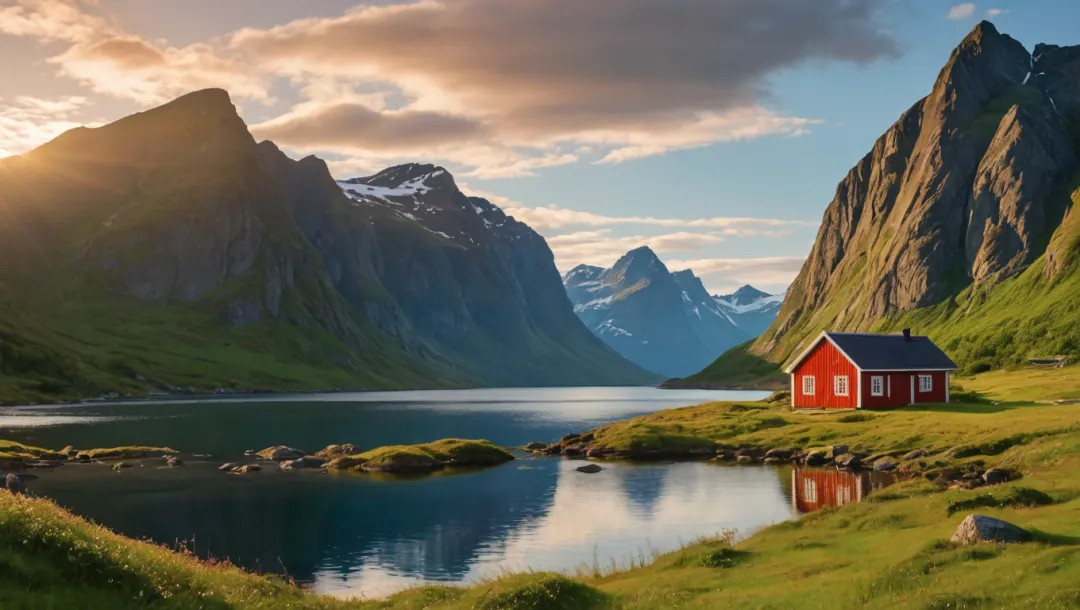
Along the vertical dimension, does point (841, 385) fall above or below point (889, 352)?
below

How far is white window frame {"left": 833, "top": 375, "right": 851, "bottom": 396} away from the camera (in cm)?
11300

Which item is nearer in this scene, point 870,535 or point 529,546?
point 870,535

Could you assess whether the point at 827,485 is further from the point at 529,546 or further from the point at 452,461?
the point at 452,461

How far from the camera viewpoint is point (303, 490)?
266ft

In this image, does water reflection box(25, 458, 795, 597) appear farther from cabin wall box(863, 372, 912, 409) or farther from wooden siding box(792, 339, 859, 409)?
wooden siding box(792, 339, 859, 409)

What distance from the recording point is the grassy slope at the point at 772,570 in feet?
80.0

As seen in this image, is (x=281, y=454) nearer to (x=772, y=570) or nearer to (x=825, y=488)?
(x=825, y=488)

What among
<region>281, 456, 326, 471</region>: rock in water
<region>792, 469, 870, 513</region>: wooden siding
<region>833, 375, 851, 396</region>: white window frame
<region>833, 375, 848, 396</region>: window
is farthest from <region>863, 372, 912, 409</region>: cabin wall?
<region>281, 456, 326, 471</region>: rock in water

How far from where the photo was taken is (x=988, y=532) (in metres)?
30.1

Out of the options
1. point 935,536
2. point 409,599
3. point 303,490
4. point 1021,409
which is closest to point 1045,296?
point 1021,409

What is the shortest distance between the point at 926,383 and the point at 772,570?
291 feet

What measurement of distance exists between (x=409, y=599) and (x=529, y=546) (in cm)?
2558

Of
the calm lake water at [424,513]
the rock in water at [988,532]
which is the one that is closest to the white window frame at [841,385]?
the calm lake water at [424,513]

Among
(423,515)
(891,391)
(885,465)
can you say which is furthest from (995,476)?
(891,391)
